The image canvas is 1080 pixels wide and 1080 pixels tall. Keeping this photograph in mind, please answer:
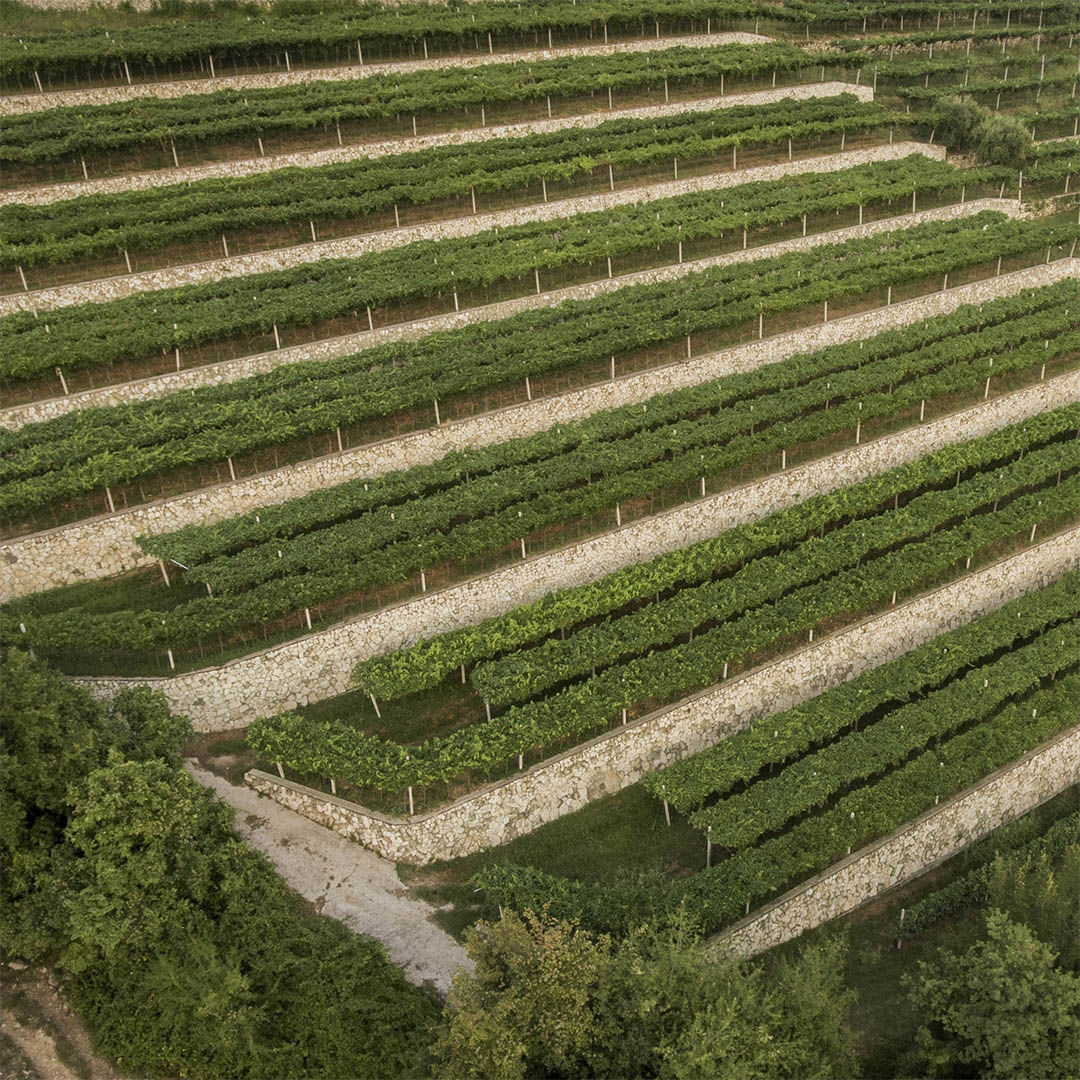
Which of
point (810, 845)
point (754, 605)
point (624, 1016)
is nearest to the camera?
point (624, 1016)

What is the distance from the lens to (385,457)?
108ft

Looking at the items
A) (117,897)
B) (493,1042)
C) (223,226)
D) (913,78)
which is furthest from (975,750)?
(913,78)

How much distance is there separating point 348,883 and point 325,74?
4473 cm

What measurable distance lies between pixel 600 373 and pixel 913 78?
40.6 meters

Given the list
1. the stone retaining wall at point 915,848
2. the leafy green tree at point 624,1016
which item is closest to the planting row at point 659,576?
the leafy green tree at point 624,1016

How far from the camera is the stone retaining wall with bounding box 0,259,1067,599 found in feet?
92.9

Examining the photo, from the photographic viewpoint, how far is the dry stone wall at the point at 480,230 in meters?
36.7

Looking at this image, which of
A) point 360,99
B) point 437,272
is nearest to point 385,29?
point 360,99

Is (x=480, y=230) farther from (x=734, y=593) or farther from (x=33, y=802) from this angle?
(x=33, y=802)

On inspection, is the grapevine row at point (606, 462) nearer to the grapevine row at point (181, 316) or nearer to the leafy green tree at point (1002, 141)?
the grapevine row at point (181, 316)

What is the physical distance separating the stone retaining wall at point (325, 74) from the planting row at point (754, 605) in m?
35.8

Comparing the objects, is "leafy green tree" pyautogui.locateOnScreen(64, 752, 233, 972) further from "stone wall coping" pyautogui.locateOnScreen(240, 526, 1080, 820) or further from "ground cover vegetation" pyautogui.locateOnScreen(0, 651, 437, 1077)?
"stone wall coping" pyautogui.locateOnScreen(240, 526, 1080, 820)

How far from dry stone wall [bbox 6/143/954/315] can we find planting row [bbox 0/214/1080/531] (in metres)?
1.50

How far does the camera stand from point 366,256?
4044 cm
